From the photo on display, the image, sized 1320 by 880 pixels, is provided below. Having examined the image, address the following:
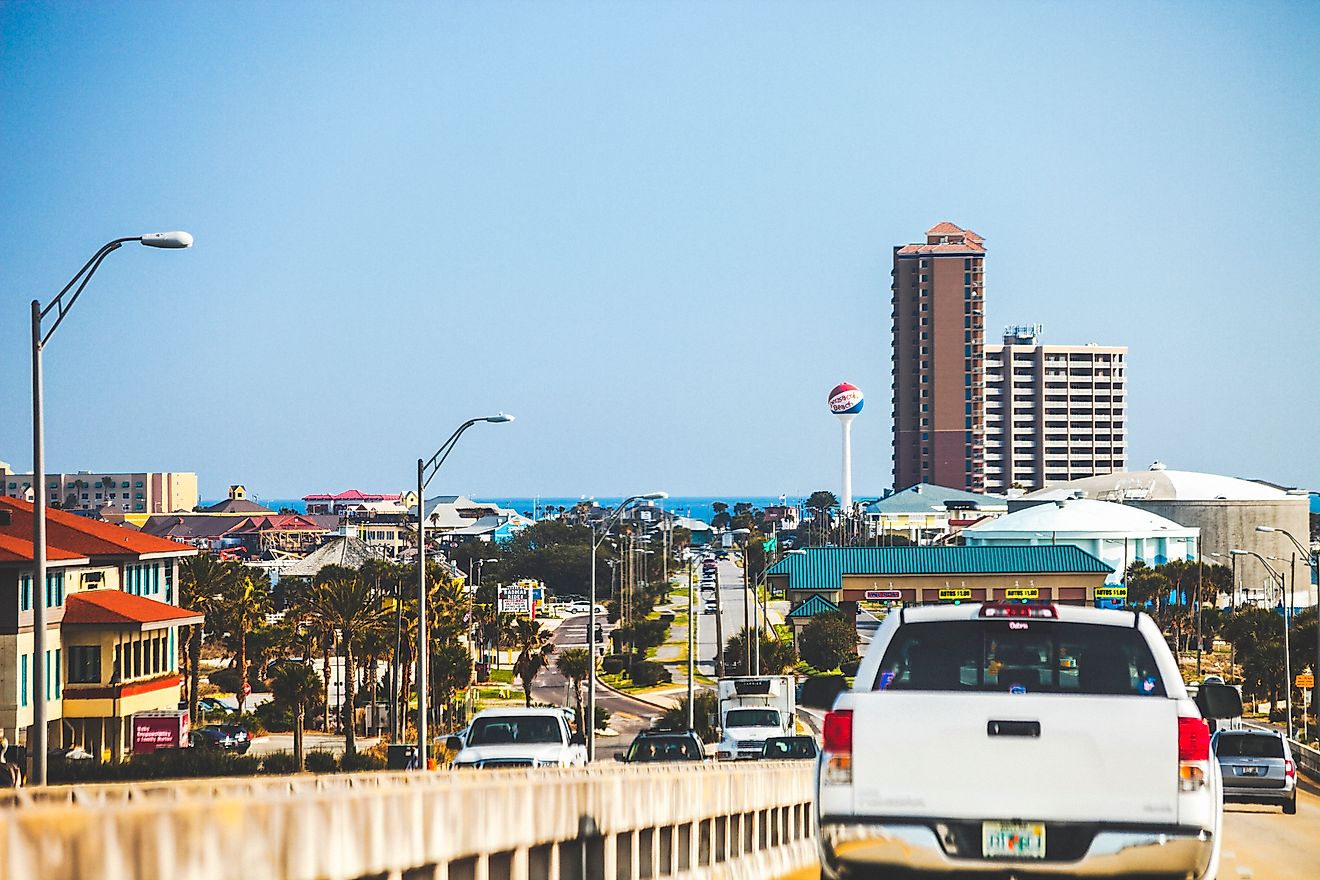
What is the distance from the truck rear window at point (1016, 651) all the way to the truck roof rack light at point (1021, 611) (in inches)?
2.0

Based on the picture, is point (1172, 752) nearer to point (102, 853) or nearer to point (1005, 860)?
point (1005, 860)

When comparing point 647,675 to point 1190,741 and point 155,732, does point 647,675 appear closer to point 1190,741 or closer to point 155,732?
point 155,732

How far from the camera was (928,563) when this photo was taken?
5000 inches

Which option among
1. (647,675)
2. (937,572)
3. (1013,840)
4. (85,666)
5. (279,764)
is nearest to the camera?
(1013,840)

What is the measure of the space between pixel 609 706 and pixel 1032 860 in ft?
265

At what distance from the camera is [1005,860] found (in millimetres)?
9008

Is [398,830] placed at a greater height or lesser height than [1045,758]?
lesser

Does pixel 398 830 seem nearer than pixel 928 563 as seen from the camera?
Yes

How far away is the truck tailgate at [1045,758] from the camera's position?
8875 mm

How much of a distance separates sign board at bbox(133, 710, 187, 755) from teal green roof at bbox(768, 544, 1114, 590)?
267 feet

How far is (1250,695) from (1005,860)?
282 feet

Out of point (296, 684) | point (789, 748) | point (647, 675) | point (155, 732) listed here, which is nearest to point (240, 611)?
point (296, 684)

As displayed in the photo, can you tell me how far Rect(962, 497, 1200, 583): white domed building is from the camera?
155 m

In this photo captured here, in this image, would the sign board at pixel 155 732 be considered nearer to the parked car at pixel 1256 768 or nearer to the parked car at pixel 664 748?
the parked car at pixel 664 748
